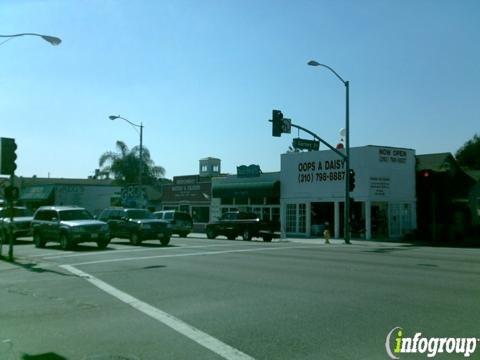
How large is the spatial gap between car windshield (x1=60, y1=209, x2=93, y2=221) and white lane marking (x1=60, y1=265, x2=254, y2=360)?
12.6 metres

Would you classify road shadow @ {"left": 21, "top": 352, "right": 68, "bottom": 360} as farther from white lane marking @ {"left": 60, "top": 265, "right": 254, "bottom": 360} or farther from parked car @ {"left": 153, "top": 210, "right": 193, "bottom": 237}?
parked car @ {"left": 153, "top": 210, "right": 193, "bottom": 237}

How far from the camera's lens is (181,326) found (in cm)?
845

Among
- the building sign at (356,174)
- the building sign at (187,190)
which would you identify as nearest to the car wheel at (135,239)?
the building sign at (356,174)

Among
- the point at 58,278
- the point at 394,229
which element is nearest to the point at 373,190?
the point at 394,229

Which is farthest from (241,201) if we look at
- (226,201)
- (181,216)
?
(181,216)

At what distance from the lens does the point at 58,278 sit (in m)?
14.6

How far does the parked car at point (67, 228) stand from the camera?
23.8 m

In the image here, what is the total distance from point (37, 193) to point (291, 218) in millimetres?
36768

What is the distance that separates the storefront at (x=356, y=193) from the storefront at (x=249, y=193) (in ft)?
5.24

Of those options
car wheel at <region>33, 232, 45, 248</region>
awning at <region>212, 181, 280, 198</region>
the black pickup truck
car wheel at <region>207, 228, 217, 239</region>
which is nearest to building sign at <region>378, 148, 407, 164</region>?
the black pickup truck

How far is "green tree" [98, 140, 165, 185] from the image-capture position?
57.7 m

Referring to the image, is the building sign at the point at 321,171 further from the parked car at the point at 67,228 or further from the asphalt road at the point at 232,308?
the asphalt road at the point at 232,308

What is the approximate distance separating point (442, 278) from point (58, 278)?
9684 millimetres

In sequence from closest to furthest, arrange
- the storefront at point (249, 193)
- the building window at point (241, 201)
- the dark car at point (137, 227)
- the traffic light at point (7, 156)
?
the traffic light at point (7, 156) → the dark car at point (137, 227) → the storefront at point (249, 193) → the building window at point (241, 201)
